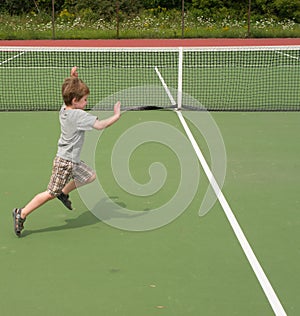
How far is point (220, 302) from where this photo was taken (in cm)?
396

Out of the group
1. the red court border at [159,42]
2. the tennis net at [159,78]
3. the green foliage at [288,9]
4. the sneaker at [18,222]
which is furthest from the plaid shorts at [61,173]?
the green foliage at [288,9]

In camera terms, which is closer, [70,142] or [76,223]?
[70,142]

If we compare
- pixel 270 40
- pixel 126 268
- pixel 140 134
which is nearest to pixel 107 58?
pixel 270 40

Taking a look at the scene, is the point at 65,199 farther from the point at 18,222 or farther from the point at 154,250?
the point at 154,250

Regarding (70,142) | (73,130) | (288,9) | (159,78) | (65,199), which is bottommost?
(288,9)

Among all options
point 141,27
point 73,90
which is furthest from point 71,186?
point 141,27

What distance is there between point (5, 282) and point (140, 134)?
476 cm

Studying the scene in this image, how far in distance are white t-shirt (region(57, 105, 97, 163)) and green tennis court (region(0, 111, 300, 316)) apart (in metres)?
0.68

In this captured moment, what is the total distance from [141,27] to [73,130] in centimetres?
2127

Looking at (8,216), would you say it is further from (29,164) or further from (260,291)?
(260,291)

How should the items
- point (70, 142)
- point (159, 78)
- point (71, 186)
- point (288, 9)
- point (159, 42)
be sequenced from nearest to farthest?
point (70, 142)
point (71, 186)
point (159, 78)
point (159, 42)
point (288, 9)

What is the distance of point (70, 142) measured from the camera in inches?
192

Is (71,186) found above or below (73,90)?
below

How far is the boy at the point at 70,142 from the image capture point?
4.77 metres
